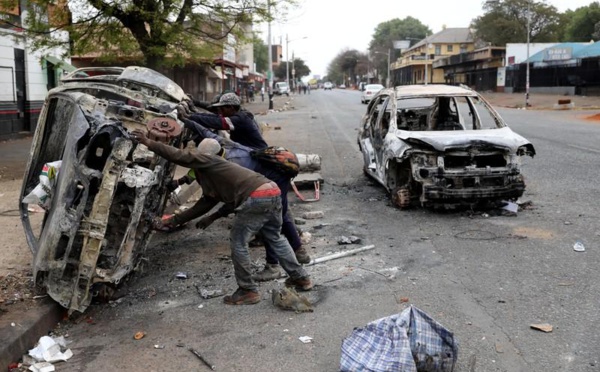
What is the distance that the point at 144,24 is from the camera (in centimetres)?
1200

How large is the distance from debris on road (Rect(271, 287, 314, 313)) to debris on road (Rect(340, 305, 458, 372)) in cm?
107

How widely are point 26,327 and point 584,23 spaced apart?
8198cm

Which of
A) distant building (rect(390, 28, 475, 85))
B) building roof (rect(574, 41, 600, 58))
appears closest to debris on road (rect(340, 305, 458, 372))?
building roof (rect(574, 41, 600, 58))

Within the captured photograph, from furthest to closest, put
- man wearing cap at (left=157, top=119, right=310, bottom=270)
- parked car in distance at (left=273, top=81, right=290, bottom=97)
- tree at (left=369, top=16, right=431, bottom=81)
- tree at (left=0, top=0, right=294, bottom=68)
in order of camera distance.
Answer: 1. tree at (left=369, top=16, right=431, bottom=81)
2. parked car in distance at (left=273, top=81, right=290, bottom=97)
3. tree at (left=0, top=0, right=294, bottom=68)
4. man wearing cap at (left=157, top=119, right=310, bottom=270)

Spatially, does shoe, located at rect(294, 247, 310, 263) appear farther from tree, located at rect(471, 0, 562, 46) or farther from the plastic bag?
tree, located at rect(471, 0, 562, 46)

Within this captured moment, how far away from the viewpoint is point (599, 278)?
5148 millimetres

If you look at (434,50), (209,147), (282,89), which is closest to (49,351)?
(209,147)

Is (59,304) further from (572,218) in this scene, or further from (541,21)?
(541,21)

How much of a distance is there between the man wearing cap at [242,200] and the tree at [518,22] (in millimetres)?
73197

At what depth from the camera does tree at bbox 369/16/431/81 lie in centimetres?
12838

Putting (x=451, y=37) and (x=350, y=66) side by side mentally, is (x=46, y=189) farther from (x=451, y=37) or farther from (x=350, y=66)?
(x=350, y=66)

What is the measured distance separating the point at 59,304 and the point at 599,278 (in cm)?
470

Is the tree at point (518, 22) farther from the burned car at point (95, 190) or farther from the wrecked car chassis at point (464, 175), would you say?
the burned car at point (95, 190)

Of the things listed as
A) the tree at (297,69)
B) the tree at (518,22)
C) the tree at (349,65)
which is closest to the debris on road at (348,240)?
the tree at (518,22)
